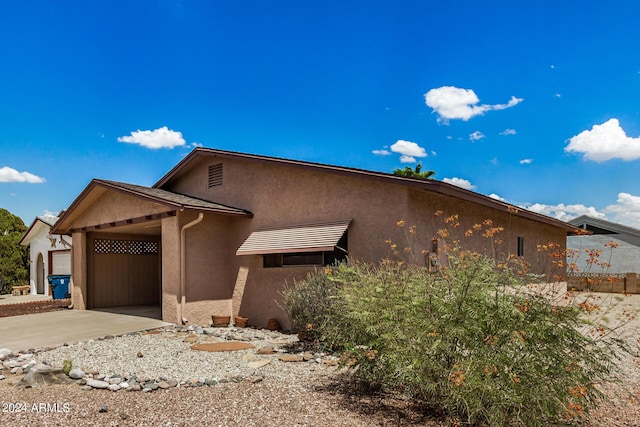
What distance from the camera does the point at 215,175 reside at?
14266 millimetres

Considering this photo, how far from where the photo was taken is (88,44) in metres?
14.0

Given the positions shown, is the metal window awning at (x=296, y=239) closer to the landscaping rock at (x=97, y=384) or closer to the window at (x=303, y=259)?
the window at (x=303, y=259)

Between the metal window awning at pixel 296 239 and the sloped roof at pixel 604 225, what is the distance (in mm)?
22675

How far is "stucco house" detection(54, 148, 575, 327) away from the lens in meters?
10.1

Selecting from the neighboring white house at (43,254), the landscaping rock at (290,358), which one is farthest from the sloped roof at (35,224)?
the landscaping rock at (290,358)

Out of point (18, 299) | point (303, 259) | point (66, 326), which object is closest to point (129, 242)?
point (66, 326)

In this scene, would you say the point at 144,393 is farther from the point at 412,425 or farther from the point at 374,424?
the point at 412,425

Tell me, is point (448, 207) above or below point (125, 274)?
above

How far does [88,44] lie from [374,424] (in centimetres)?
1407

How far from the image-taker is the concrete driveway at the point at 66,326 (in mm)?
10328

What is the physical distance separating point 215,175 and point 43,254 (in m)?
16.8

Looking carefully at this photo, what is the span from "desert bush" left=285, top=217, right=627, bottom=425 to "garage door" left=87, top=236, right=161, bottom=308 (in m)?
14.3

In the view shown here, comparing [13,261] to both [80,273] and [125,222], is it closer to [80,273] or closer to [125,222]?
[80,273]

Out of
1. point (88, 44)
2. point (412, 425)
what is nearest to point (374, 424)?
point (412, 425)
